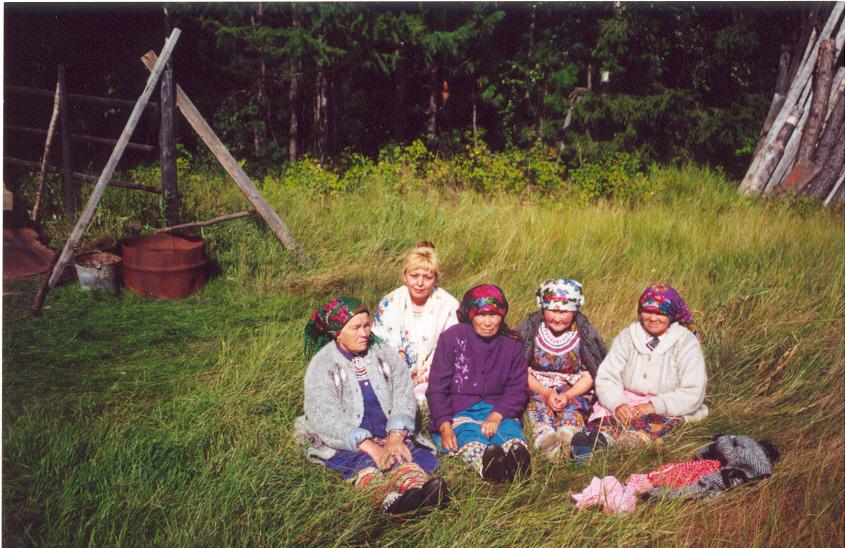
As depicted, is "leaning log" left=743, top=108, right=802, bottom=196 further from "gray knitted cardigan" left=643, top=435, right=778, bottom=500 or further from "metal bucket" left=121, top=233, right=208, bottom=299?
"metal bucket" left=121, top=233, right=208, bottom=299

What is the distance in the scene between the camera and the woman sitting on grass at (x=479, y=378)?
11.0 ft

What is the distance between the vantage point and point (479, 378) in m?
3.51

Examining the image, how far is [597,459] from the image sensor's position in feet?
10.6

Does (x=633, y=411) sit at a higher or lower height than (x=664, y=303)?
lower

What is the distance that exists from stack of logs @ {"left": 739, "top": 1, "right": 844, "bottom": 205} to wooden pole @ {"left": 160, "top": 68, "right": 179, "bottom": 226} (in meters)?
8.78

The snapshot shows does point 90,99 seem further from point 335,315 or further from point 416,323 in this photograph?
point 335,315

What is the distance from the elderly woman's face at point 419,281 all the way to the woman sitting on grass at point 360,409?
0.61 metres

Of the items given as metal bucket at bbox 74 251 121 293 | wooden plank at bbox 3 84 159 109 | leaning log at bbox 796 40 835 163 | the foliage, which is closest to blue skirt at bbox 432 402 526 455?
metal bucket at bbox 74 251 121 293

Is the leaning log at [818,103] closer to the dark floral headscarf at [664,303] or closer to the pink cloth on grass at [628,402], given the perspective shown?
the dark floral headscarf at [664,303]

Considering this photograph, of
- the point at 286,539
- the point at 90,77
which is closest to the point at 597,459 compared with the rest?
the point at 286,539

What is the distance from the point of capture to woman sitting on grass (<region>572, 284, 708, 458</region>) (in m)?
3.38

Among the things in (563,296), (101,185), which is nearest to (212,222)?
(101,185)

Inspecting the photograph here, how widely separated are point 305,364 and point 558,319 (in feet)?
5.59

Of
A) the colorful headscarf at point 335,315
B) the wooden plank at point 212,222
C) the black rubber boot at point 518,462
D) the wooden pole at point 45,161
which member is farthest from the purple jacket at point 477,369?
the wooden pole at point 45,161
